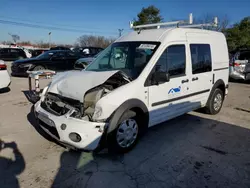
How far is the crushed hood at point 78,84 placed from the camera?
317cm

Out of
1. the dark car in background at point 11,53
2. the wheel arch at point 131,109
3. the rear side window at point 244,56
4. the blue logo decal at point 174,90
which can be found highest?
the dark car in background at point 11,53

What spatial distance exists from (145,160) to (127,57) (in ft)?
6.30

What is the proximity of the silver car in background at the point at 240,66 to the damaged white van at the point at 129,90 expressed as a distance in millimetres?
6034

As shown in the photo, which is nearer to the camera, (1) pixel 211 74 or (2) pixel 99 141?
(2) pixel 99 141

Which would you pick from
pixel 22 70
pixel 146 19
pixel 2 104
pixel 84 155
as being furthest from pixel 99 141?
pixel 146 19

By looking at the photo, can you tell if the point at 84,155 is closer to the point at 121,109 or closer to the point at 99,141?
the point at 99,141

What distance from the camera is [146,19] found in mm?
25703

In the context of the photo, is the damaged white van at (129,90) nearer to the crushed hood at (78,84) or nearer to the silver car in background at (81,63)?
the crushed hood at (78,84)

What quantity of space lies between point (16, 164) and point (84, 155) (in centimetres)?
97

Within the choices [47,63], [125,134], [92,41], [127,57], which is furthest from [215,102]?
[92,41]

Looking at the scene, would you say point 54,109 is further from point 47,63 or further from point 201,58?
point 47,63

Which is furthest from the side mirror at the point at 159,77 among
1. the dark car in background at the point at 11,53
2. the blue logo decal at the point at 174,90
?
the dark car in background at the point at 11,53

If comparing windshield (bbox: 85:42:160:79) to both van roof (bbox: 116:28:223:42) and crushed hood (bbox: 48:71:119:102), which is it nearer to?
van roof (bbox: 116:28:223:42)

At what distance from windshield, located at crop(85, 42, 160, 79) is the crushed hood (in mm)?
533
